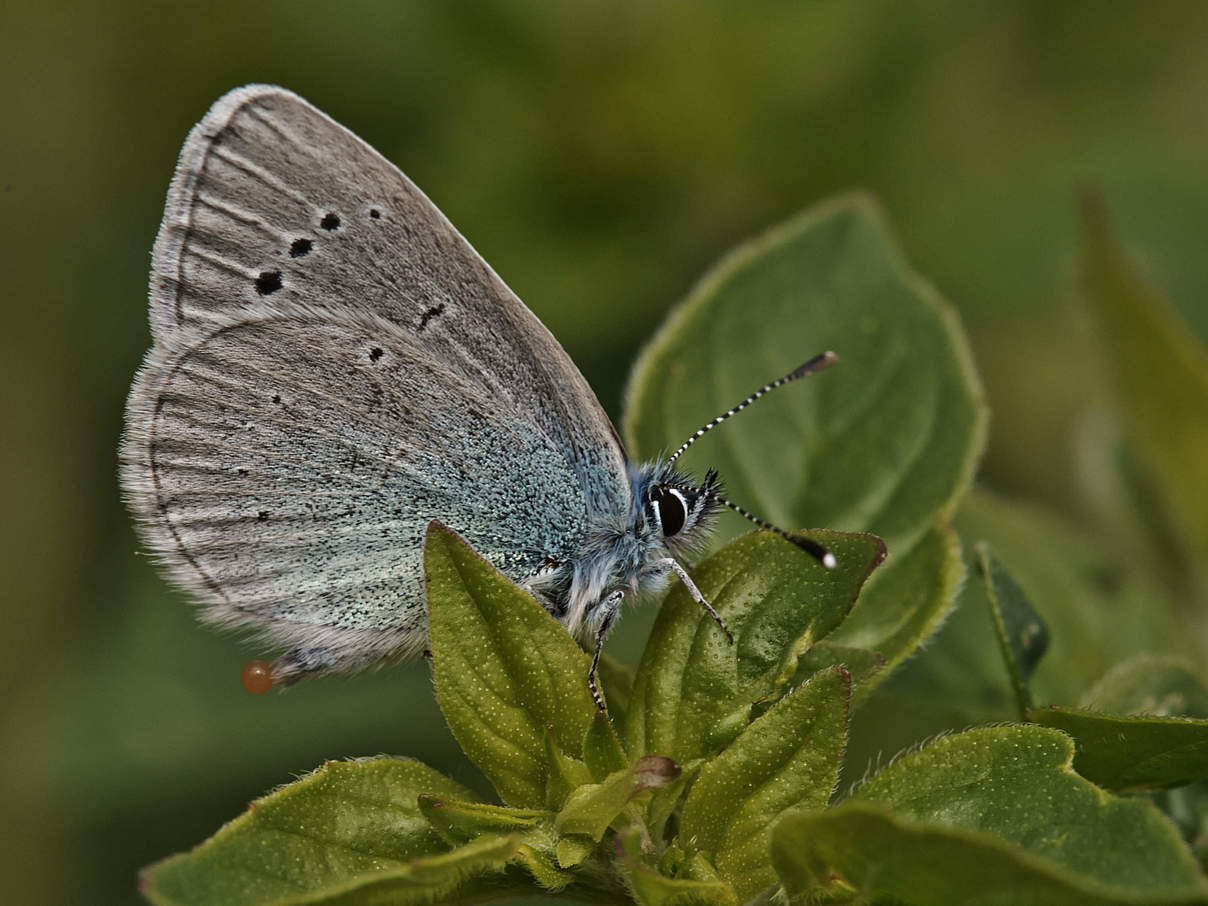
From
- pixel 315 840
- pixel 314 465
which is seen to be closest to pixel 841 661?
pixel 315 840

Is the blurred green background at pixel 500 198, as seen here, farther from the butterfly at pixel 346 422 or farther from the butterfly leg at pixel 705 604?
the butterfly leg at pixel 705 604

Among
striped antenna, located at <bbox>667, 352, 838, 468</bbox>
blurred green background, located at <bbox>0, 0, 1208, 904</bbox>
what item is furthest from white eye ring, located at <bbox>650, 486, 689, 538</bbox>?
blurred green background, located at <bbox>0, 0, 1208, 904</bbox>

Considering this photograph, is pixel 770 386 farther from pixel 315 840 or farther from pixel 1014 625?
pixel 315 840

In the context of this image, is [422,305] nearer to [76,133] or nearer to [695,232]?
[695,232]

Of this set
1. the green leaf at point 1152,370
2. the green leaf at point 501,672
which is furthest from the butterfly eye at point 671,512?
the green leaf at point 1152,370

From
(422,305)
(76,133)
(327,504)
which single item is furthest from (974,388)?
(76,133)
